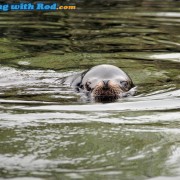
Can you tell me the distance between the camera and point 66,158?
366cm

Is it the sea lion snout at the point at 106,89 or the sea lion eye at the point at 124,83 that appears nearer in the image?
the sea lion snout at the point at 106,89

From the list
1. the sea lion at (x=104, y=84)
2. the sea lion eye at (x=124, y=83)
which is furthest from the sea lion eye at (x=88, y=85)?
the sea lion eye at (x=124, y=83)

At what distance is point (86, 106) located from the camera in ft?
17.9

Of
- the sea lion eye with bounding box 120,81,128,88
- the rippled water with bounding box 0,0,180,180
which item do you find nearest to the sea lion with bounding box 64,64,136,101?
the sea lion eye with bounding box 120,81,128,88

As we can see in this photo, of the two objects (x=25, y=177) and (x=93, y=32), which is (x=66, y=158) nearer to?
(x=25, y=177)

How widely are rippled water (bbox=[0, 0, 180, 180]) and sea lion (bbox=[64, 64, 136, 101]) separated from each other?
A: 0.52 feet

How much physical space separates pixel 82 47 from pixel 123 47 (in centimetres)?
70

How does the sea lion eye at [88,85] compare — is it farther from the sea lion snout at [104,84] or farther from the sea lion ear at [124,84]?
the sea lion ear at [124,84]

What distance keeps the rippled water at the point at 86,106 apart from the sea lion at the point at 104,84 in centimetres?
16

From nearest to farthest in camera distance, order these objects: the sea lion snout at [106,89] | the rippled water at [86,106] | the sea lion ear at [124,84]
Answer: the rippled water at [86,106] < the sea lion snout at [106,89] < the sea lion ear at [124,84]

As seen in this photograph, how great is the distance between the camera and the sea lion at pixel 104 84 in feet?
19.7

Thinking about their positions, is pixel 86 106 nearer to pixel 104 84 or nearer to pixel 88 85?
pixel 104 84

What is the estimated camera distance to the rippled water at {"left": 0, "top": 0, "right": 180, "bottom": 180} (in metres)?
3.56

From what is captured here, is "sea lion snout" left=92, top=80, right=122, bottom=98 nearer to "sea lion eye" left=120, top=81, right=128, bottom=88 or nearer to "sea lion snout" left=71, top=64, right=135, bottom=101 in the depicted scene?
"sea lion snout" left=71, top=64, right=135, bottom=101
